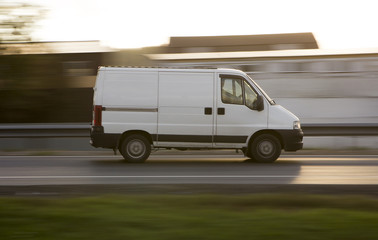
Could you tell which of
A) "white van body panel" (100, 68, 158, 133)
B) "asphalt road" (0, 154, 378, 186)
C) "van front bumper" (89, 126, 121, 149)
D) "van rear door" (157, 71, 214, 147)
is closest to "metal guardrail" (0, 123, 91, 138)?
"asphalt road" (0, 154, 378, 186)

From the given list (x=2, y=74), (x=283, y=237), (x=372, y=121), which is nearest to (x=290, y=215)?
(x=283, y=237)

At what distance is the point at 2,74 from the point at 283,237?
293 centimetres

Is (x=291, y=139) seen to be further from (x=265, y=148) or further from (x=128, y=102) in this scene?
(x=128, y=102)

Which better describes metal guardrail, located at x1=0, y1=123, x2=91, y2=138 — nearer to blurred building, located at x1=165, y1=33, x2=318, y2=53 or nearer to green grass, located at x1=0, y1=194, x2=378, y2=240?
green grass, located at x1=0, y1=194, x2=378, y2=240

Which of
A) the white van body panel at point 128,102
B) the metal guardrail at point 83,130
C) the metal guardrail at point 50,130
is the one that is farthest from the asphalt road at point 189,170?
the metal guardrail at point 50,130

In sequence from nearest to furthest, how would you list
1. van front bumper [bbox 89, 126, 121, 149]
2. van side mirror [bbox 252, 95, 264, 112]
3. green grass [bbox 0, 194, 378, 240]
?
green grass [bbox 0, 194, 378, 240], van front bumper [bbox 89, 126, 121, 149], van side mirror [bbox 252, 95, 264, 112]

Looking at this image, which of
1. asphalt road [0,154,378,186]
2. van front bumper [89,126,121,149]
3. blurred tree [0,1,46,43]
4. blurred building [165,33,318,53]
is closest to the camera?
blurred tree [0,1,46,43]

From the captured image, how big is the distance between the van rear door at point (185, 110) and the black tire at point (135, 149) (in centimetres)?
37

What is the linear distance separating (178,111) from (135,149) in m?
1.20

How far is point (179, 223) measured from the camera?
5355 millimetres

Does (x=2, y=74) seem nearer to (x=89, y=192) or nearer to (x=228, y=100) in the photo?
(x=89, y=192)

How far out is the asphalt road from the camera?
30.1 ft

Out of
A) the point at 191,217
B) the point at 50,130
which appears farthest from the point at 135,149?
the point at 191,217

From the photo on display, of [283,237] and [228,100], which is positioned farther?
[228,100]
